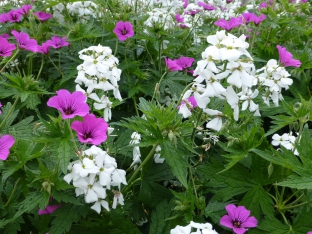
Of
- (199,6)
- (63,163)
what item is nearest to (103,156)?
(63,163)

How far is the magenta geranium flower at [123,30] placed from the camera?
2295 millimetres

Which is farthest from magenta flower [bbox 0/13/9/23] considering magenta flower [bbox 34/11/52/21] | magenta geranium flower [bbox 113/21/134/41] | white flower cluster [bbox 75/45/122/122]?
white flower cluster [bbox 75/45/122/122]

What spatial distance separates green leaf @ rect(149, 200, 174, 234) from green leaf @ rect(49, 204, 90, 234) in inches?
10.5

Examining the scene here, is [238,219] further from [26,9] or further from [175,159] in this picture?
[26,9]

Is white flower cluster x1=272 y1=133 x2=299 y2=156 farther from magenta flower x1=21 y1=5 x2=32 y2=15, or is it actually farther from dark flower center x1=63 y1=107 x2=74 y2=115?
magenta flower x1=21 y1=5 x2=32 y2=15

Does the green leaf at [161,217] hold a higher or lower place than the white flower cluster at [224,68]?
lower

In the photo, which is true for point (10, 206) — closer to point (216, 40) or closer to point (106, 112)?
point (106, 112)

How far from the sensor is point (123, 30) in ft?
7.63

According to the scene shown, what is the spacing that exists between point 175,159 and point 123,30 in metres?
1.17

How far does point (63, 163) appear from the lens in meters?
1.23

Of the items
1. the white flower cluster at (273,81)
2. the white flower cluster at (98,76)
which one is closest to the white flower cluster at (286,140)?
the white flower cluster at (273,81)

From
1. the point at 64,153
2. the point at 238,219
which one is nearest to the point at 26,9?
the point at 64,153

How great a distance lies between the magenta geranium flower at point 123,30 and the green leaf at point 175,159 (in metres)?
1.05

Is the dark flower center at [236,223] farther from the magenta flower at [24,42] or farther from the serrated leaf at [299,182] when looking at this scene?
the magenta flower at [24,42]
